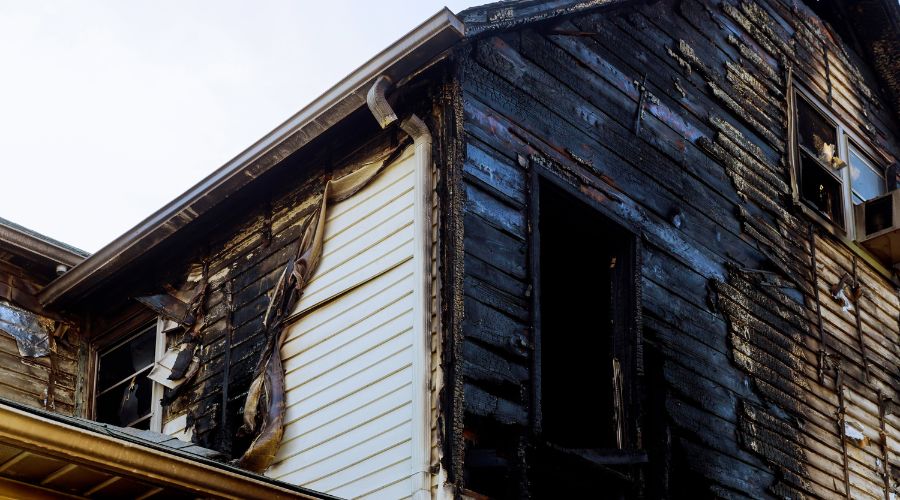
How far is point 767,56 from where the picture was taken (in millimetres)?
12852

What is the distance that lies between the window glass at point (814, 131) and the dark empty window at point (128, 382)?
690cm

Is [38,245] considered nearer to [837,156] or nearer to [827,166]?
[827,166]

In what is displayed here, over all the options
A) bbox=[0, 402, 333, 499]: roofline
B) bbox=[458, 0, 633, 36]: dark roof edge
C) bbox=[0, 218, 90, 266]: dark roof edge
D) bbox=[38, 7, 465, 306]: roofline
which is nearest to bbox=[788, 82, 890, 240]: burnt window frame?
bbox=[458, 0, 633, 36]: dark roof edge

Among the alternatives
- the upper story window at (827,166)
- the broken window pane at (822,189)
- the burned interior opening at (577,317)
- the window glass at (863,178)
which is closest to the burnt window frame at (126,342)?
the burned interior opening at (577,317)

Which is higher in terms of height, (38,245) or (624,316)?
(38,245)

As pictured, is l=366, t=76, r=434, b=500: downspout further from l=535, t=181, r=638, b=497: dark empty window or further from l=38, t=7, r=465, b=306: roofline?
l=535, t=181, r=638, b=497: dark empty window

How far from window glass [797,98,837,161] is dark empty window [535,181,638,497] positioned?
158 inches

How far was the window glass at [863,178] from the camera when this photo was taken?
13.6 metres

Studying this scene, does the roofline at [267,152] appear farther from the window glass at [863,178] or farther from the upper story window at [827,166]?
the window glass at [863,178]

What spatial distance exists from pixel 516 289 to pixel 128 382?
188 inches

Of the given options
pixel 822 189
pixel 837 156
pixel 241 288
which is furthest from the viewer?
pixel 837 156

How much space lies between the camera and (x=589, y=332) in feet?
32.4

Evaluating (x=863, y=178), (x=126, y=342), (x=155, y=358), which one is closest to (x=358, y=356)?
(x=155, y=358)

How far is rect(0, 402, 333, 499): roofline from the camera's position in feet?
18.6
